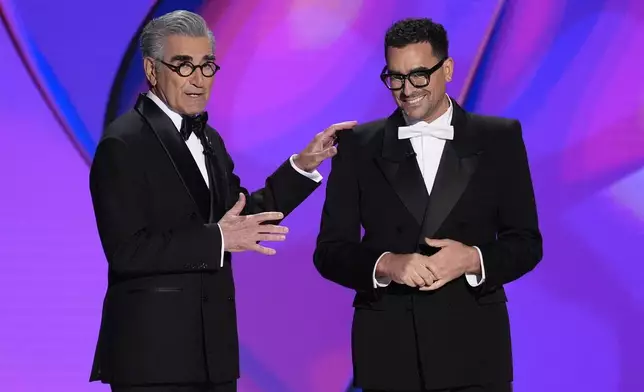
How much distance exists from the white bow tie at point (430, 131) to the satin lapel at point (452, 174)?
0.02m

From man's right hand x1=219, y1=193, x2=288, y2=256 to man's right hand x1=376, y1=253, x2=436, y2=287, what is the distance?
0.93 ft

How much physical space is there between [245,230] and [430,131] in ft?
1.84

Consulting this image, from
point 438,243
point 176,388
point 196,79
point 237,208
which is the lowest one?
point 176,388

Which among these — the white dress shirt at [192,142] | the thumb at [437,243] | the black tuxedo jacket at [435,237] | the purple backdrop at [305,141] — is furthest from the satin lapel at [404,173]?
the purple backdrop at [305,141]

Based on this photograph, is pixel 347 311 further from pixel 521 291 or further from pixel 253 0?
pixel 253 0

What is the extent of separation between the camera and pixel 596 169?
4.00 metres

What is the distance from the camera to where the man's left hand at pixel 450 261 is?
8.66 ft

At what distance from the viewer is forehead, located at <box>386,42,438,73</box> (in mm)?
2836

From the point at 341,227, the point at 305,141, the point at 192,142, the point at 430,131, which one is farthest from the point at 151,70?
the point at 305,141

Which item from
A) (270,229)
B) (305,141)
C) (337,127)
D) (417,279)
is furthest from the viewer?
(305,141)

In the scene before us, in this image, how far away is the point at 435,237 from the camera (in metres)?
2.77

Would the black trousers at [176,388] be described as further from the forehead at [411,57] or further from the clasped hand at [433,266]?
the forehead at [411,57]

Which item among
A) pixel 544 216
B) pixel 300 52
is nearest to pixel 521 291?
pixel 544 216

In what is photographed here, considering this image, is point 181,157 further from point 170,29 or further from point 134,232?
point 170,29
